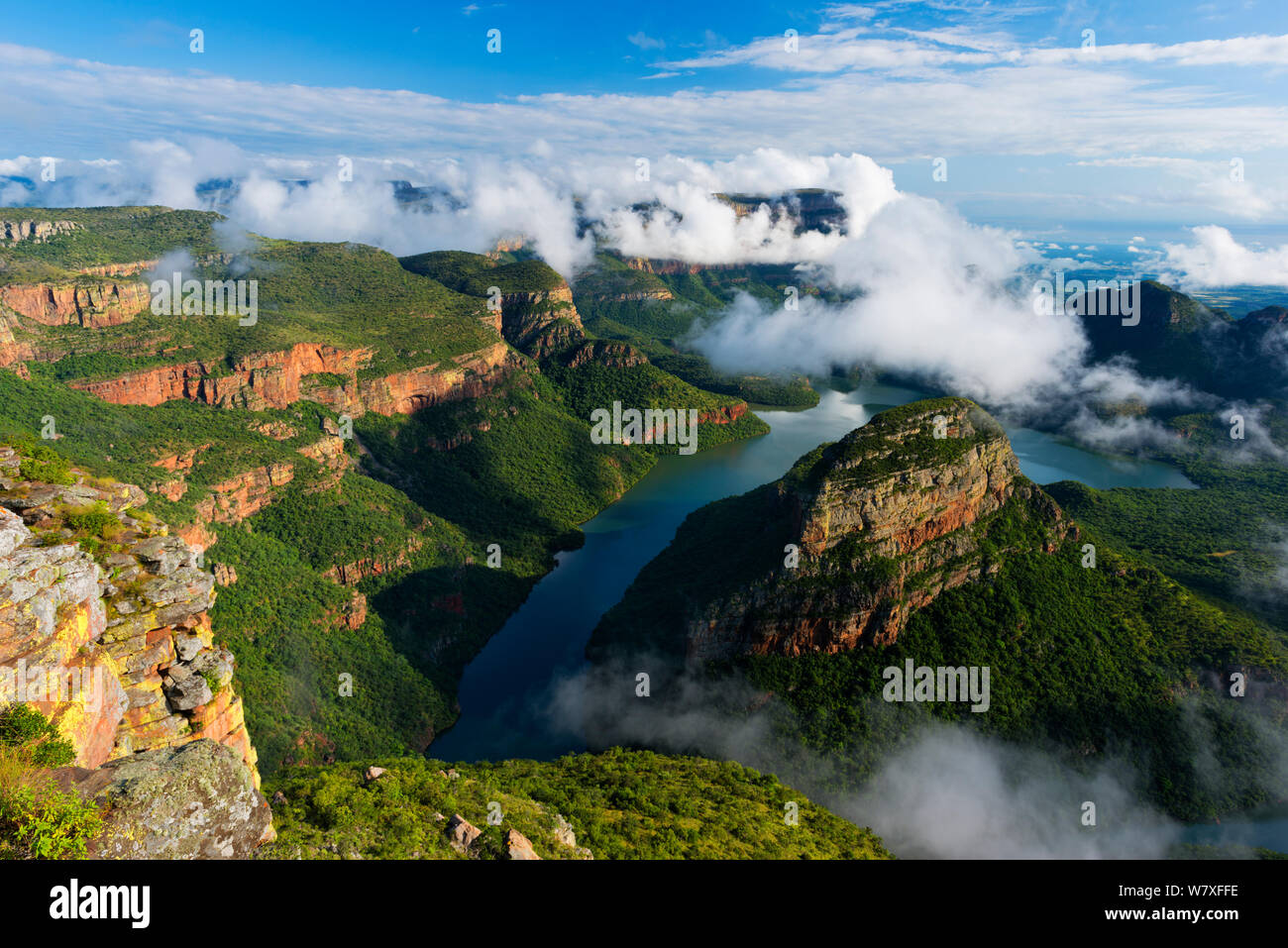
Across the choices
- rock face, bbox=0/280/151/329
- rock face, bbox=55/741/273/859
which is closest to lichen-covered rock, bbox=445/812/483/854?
rock face, bbox=55/741/273/859

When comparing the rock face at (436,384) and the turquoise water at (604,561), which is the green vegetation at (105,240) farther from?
the turquoise water at (604,561)

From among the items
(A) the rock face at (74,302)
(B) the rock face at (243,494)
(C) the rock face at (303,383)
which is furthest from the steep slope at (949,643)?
(A) the rock face at (74,302)

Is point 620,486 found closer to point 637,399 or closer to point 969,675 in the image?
point 637,399

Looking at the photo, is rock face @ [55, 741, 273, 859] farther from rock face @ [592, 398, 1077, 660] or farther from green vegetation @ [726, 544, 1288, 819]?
rock face @ [592, 398, 1077, 660]

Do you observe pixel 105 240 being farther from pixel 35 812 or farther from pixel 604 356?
pixel 35 812

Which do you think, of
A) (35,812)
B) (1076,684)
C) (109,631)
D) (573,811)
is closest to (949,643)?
(1076,684)

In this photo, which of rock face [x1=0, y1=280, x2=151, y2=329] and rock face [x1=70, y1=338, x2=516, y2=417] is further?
rock face [x1=0, y1=280, x2=151, y2=329]
